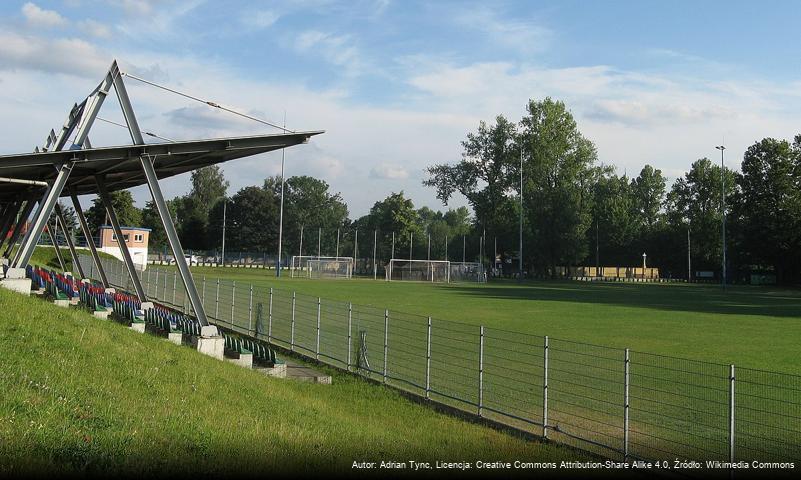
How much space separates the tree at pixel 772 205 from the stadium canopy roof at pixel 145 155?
7704 centimetres

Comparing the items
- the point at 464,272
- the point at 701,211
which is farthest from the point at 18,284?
the point at 701,211

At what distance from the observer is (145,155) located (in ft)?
56.0

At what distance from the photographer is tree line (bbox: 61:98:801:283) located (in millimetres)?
87625

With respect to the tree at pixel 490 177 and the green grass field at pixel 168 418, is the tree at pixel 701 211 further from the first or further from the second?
the green grass field at pixel 168 418

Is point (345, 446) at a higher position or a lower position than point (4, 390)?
lower

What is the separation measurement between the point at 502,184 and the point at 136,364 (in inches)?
4035

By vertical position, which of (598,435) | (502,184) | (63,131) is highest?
(502,184)

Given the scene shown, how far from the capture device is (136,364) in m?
10.1

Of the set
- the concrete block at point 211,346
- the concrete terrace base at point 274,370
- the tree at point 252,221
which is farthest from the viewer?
the tree at point 252,221

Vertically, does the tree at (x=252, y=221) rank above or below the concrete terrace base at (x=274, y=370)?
above

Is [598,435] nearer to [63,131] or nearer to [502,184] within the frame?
[63,131]

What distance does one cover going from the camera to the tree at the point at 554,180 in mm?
103000

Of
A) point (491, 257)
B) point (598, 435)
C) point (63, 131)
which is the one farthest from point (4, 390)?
point (491, 257)

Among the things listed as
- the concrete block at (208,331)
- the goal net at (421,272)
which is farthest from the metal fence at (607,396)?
the goal net at (421,272)
